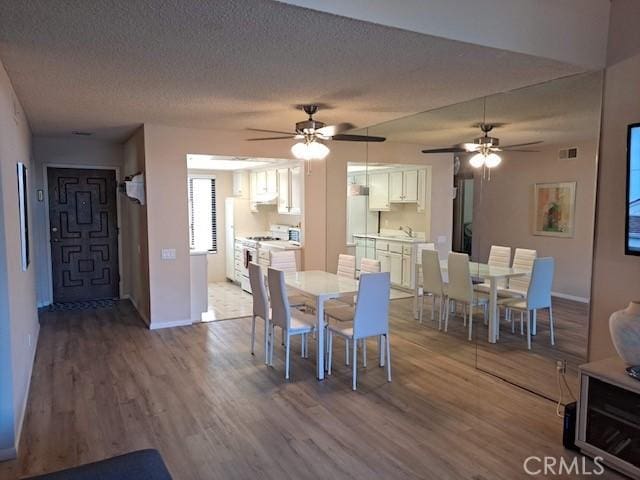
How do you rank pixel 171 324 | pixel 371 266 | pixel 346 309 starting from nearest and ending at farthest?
pixel 346 309 < pixel 371 266 < pixel 171 324

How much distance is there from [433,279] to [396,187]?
1.40m

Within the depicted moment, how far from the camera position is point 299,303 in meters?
5.02

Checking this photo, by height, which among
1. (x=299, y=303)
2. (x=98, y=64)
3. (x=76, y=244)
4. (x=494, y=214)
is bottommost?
(x=299, y=303)

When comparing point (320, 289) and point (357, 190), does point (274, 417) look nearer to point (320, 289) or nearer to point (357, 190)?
point (320, 289)


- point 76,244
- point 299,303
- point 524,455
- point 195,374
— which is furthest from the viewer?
Answer: point 76,244

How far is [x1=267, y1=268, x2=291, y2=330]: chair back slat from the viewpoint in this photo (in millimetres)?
3936

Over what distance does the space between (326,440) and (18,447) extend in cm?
195

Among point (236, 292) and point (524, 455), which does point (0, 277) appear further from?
point (236, 292)

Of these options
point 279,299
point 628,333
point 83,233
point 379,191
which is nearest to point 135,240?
point 83,233

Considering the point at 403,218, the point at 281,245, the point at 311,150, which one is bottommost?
the point at 281,245

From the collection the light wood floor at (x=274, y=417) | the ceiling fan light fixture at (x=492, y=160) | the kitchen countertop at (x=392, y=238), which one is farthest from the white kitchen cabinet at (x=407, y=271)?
the ceiling fan light fixture at (x=492, y=160)

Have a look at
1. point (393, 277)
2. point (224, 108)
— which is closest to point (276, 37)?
point (224, 108)

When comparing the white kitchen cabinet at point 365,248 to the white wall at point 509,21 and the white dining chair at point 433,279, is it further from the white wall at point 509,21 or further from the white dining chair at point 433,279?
the white wall at point 509,21

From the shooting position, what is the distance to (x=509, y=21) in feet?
9.01
